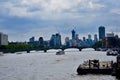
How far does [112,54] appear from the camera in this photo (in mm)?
191625

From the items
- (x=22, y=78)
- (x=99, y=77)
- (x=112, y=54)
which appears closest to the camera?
(x=99, y=77)

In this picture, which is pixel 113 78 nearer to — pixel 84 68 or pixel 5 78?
pixel 84 68

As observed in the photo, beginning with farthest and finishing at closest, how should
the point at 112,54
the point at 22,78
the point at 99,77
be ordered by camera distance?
the point at 112,54, the point at 22,78, the point at 99,77

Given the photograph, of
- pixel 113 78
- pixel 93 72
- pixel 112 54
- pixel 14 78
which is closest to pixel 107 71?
pixel 93 72

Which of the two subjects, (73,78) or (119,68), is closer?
(119,68)

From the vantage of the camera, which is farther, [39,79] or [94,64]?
[94,64]

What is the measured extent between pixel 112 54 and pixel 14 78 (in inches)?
4607

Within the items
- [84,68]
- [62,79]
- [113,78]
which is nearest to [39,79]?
[62,79]

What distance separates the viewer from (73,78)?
2963 inches

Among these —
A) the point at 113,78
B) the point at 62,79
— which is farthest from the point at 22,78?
the point at 113,78

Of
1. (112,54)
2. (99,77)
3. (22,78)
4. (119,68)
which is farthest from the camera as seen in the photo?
(112,54)

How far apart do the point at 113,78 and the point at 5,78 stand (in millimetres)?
22144

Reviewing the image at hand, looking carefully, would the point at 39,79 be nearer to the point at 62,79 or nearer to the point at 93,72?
the point at 62,79

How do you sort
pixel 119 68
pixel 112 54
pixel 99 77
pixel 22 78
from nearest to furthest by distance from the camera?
pixel 119 68 < pixel 99 77 < pixel 22 78 < pixel 112 54
